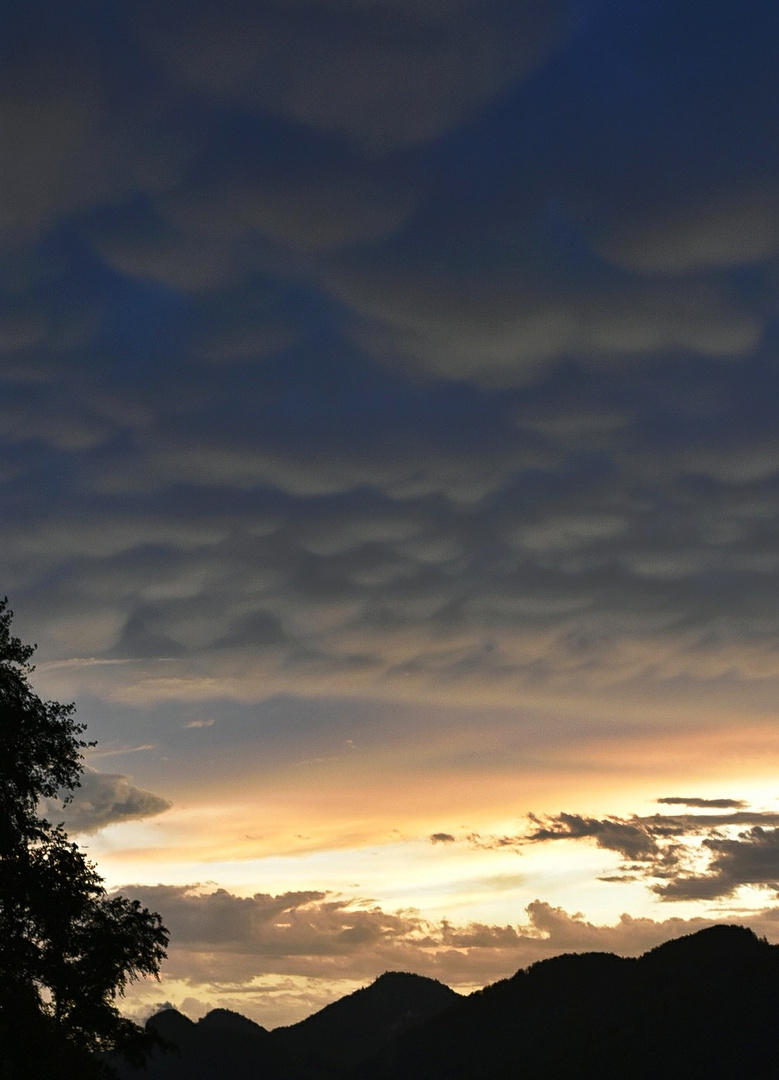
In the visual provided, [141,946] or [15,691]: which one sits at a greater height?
[15,691]

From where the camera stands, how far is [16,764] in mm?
34969

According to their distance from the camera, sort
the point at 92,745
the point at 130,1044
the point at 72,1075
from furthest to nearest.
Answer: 1. the point at 92,745
2. the point at 130,1044
3. the point at 72,1075

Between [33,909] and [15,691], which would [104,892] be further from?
[15,691]

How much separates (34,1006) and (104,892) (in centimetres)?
406

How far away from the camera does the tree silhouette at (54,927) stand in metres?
32.6

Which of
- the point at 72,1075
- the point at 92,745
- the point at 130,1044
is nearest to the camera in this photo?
the point at 72,1075

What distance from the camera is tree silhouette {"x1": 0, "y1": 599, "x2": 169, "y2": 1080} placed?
32.6 m

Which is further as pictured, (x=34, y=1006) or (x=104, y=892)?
(x=104, y=892)

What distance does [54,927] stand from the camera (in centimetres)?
3356

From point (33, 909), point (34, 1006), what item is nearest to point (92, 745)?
point (33, 909)

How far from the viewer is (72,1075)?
3200 cm

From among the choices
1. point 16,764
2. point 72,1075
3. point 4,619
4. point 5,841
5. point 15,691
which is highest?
point 4,619

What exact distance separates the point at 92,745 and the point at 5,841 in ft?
14.3

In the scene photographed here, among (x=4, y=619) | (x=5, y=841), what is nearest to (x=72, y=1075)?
(x=5, y=841)
